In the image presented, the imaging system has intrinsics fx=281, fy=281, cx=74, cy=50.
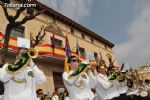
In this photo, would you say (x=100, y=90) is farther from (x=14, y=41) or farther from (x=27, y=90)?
(x=14, y=41)

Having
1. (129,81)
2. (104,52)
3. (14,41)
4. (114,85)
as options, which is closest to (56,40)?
(14,41)

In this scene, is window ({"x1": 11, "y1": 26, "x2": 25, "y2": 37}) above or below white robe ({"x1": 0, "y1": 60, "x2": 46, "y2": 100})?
above

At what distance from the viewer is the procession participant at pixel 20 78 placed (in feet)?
19.2

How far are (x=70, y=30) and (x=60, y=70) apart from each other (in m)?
6.40

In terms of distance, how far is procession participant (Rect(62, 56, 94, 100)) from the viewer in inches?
258

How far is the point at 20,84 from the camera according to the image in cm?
601

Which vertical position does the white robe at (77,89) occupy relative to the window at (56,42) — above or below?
below

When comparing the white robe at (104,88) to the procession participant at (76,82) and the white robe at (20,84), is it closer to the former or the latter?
the procession participant at (76,82)

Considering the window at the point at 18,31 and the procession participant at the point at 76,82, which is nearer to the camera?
the procession participant at the point at 76,82

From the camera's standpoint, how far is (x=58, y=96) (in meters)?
12.2

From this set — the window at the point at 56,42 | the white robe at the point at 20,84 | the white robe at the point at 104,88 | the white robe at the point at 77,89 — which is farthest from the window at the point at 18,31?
the white robe at the point at 20,84

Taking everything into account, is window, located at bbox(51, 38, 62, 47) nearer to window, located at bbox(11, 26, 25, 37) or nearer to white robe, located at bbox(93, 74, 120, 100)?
window, located at bbox(11, 26, 25, 37)

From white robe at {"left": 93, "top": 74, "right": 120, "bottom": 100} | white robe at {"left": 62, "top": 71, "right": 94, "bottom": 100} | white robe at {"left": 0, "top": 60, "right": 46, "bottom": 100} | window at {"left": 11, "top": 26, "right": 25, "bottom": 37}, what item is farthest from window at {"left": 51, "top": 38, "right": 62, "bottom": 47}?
white robe at {"left": 0, "top": 60, "right": 46, "bottom": 100}

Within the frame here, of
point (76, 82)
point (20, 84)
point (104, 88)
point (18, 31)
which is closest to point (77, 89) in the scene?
point (76, 82)
